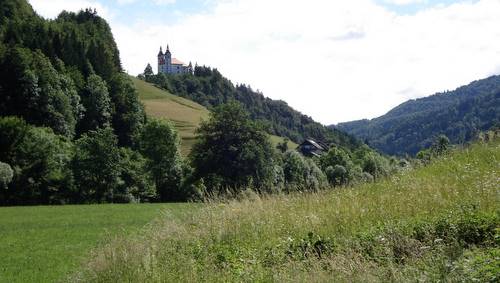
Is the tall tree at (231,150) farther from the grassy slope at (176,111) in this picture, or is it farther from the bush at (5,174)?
the grassy slope at (176,111)

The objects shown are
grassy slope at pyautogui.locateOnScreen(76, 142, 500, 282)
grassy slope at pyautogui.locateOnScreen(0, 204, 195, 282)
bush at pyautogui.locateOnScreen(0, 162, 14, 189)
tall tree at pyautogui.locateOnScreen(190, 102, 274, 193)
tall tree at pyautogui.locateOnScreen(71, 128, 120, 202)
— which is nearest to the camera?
grassy slope at pyautogui.locateOnScreen(76, 142, 500, 282)

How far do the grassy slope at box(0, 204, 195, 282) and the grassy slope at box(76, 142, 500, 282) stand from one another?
9.78 feet

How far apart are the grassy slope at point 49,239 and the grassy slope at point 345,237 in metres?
2.98

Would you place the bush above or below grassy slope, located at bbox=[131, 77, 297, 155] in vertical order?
below

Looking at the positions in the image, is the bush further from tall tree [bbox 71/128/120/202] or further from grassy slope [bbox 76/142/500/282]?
grassy slope [bbox 76/142/500/282]


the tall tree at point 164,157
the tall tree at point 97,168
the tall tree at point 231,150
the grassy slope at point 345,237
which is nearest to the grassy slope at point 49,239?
the grassy slope at point 345,237

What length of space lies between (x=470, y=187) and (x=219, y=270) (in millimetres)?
5188

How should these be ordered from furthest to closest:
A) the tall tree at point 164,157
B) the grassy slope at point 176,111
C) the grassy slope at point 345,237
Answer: the grassy slope at point 176,111 < the tall tree at point 164,157 < the grassy slope at point 345,237

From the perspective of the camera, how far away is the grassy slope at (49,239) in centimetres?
1481

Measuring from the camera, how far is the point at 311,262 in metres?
8.46

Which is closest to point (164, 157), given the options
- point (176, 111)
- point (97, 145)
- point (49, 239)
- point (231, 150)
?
point (97, 145)

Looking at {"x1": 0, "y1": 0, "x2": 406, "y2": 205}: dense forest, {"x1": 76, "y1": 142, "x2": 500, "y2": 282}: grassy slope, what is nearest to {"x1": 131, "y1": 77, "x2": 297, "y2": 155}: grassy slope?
{"x1": 0, "y1": 0, "x2": 406, "y2": 205}: dense forest

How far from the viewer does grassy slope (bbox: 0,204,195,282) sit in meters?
14.8

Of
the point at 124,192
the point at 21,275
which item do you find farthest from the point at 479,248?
the point at 124,192
